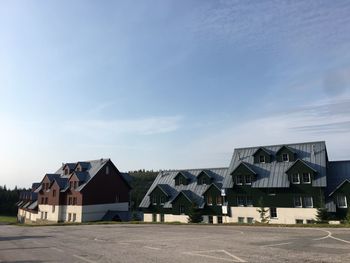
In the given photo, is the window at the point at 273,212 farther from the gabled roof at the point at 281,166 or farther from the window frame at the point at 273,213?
the gabled roof at the point at 281,166

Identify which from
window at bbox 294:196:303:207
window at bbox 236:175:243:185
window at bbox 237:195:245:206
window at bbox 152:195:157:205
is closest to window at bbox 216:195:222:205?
window at bbox 237:195:245:206

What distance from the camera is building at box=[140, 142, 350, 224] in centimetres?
4247

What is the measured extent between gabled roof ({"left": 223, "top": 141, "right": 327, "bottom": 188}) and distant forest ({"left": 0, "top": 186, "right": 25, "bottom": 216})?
294 feet

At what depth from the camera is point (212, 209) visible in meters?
50.9

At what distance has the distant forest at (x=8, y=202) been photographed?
112 metres

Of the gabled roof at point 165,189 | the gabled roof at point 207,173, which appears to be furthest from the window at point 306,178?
Answer: the gabled roof at point 165,189

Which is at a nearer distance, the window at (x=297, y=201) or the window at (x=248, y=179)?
the window at (x=297, y=201)

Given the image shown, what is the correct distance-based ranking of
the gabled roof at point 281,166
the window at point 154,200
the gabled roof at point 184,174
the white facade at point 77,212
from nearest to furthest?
the gabled roof at point 281,166, the gabled roof at point 184,174, the window at point 154,200, the white facade at point 77,212

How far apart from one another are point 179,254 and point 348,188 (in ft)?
107

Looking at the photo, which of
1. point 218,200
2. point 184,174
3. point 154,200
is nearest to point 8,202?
point 154,200

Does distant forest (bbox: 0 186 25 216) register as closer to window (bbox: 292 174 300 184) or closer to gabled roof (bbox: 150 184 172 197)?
gabled roof (bbox: 150 184 172 197)

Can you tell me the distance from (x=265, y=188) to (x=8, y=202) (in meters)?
98.8

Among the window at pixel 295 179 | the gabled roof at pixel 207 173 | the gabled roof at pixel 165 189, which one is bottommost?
the gabled roof at pixel 165 189

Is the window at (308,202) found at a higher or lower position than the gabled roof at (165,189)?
lower
